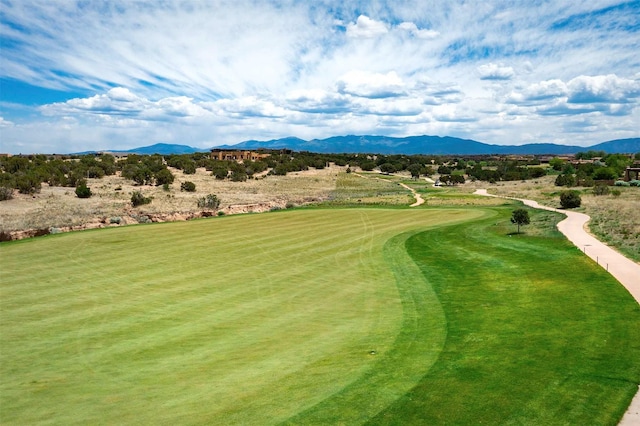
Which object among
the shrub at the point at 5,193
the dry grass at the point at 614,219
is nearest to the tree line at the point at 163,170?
the shrub at the point at 5,193

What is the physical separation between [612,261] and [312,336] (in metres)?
18.1

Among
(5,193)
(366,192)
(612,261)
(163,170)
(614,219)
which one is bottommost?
(366,192)

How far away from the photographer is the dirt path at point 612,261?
10370 millimetres

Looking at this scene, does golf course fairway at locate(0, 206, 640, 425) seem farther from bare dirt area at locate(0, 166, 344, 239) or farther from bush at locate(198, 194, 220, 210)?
bush at locate(198, 194, 220, 210)

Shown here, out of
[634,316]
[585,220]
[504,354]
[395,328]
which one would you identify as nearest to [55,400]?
[395,328]

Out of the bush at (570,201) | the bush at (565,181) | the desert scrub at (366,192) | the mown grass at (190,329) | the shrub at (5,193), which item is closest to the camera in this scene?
the mown grass at (190,329)

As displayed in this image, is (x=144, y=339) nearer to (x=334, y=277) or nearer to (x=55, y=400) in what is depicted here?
(x=55, y=400)

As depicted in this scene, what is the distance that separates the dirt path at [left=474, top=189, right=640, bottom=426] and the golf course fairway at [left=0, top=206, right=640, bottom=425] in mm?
279

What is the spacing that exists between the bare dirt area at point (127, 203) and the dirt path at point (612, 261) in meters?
32.2

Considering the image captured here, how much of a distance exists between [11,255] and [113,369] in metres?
19.3

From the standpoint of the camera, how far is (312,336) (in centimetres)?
1559

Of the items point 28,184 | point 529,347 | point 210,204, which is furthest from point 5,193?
point 529,347

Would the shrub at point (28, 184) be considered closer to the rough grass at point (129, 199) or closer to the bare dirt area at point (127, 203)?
the bare dirt area at point (127, 203)

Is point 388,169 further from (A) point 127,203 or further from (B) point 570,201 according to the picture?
(A) point 127,203
